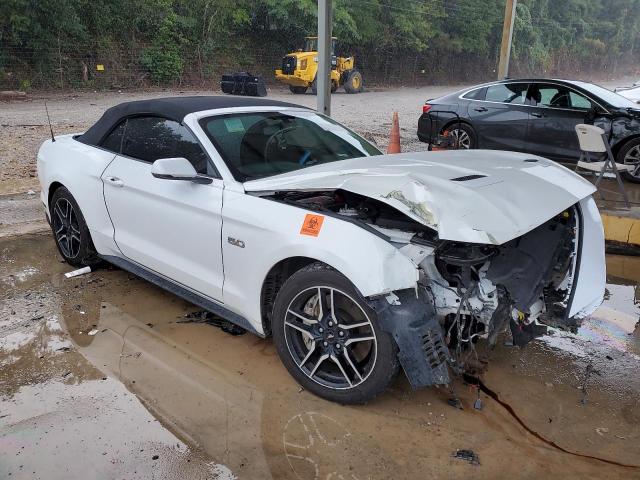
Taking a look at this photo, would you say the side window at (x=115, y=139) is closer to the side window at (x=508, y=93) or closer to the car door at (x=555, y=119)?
the car door at (x=555, y=119)

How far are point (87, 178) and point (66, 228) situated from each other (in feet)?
2.31

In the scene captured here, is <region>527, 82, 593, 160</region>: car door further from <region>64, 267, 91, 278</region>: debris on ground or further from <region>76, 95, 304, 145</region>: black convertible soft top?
<region>64, 267, 91, 278</region>: debris on ground

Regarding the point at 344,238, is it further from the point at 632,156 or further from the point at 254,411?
the point at 632,156

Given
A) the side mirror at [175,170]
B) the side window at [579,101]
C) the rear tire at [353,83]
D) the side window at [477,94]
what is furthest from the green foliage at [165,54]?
the side mirror at [175,170]

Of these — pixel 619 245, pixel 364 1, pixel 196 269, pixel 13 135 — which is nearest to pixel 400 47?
pixel 364 1

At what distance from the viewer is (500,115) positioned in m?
9.44

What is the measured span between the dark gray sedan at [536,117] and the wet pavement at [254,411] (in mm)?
5215

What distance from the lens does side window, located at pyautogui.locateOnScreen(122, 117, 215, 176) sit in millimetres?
3699

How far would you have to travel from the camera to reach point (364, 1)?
34.3 meters

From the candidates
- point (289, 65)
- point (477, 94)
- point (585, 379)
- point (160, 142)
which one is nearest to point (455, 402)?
point (585, 379)

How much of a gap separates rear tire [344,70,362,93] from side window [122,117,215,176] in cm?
2343

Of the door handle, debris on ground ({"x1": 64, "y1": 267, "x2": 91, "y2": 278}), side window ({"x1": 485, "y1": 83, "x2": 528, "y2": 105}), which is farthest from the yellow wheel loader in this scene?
the door handle

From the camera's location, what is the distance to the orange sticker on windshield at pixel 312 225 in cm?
295

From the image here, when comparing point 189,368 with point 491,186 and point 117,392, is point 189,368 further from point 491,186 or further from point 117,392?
point 491,186
